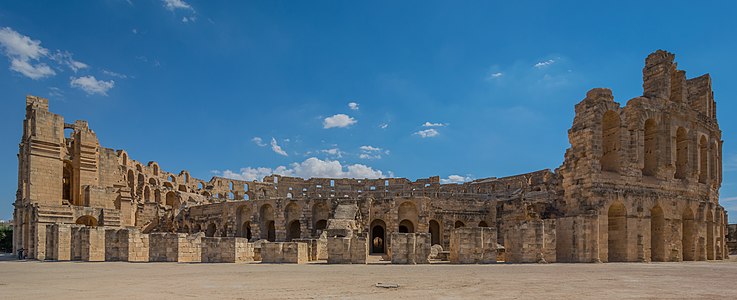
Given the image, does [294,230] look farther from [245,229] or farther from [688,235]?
[688,235]

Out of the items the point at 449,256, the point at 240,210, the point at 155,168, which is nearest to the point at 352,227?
the point at 449,256

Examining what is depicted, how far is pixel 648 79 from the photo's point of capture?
25469 mm

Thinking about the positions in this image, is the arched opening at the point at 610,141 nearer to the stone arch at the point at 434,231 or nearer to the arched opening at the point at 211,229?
the stone arch at the point at 434,231

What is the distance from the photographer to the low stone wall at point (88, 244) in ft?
68.5

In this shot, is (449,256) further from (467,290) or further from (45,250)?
(45,250)

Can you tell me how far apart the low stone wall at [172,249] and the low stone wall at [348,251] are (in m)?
5.95

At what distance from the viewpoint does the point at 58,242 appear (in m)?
22.3

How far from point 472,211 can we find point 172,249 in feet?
63.1

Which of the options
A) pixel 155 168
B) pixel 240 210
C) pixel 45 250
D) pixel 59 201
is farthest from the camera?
pixel 155 168

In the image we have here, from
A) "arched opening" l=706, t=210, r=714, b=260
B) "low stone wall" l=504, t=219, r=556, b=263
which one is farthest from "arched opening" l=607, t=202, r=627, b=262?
"arched opening" l=706, t=210, r=714, b=260

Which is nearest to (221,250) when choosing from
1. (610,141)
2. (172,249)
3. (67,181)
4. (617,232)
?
(172,249)

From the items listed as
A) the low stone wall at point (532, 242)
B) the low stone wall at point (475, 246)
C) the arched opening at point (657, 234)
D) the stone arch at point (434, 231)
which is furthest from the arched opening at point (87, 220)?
the arched opening at point (657, 234)

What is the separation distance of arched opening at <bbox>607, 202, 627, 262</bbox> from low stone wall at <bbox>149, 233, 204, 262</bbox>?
64.2 ft

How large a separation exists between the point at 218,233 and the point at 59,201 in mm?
10113
